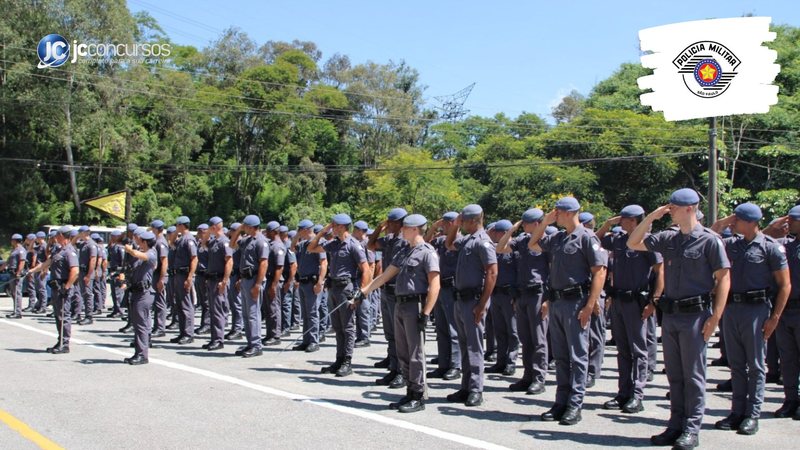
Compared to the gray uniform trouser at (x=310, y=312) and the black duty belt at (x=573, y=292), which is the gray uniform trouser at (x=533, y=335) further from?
the gray uniform trouser at (x=310, y=312)

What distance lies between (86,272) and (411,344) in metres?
12.0

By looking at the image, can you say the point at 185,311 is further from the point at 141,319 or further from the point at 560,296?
the point at 560,296

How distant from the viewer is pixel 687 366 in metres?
6.26

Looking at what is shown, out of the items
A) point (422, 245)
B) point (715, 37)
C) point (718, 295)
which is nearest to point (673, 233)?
point (718, 295)

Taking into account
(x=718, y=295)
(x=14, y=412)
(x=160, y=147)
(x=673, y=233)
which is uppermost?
(x=160, y=147)

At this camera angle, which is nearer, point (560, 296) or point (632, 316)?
point (560, 296)

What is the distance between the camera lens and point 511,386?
903 centimetres

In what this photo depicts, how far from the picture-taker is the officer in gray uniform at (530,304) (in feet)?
29.3

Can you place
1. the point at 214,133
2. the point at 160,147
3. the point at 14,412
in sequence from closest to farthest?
1. the point at 14,412
2. the point at 160,147
3. the point at 214,133

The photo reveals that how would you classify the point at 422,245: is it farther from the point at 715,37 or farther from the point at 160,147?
the point at 160,147

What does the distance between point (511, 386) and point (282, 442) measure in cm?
351

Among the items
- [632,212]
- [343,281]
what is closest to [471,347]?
[632,212]

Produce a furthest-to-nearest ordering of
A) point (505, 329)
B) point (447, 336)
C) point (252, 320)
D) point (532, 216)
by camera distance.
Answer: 1. point (252, 320)
2. point (505, 329)
3. point (447, 336)
4. point (532, 216)

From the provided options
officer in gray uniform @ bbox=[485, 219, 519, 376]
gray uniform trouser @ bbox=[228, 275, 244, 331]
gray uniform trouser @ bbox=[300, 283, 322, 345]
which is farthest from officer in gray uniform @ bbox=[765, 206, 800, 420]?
gray uniform trouser @ bbox=[228, 275, 244, 331]
